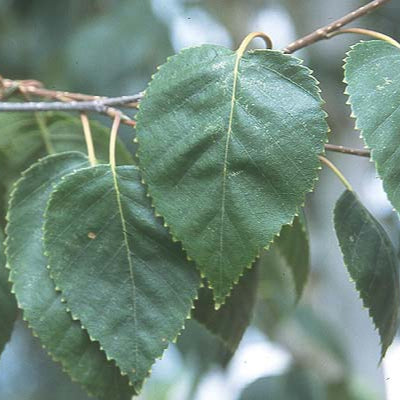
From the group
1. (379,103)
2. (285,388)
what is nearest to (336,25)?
(379,103)

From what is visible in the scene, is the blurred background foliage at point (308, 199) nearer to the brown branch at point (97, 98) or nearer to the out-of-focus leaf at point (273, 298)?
the out-of-focus leaf at point (273, 298)

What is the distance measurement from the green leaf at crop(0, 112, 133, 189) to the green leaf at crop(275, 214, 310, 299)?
0.59 feet

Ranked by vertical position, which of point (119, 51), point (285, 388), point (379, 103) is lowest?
point (285, 388)

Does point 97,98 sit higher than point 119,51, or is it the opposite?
point 97,98

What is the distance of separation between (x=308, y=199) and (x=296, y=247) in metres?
1.78

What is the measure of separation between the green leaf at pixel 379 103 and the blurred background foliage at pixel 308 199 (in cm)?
100

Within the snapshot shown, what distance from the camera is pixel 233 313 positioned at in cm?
76

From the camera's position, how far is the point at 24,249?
673mm

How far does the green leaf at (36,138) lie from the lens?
0.83 metres

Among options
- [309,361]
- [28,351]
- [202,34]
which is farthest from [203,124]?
[28,351]

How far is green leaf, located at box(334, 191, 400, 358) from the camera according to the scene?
646 millimetres

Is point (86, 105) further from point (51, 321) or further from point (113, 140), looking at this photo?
point (51, 321)

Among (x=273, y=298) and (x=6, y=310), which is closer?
(x=6, y=310)

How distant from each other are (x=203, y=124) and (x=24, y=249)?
0.19 m
